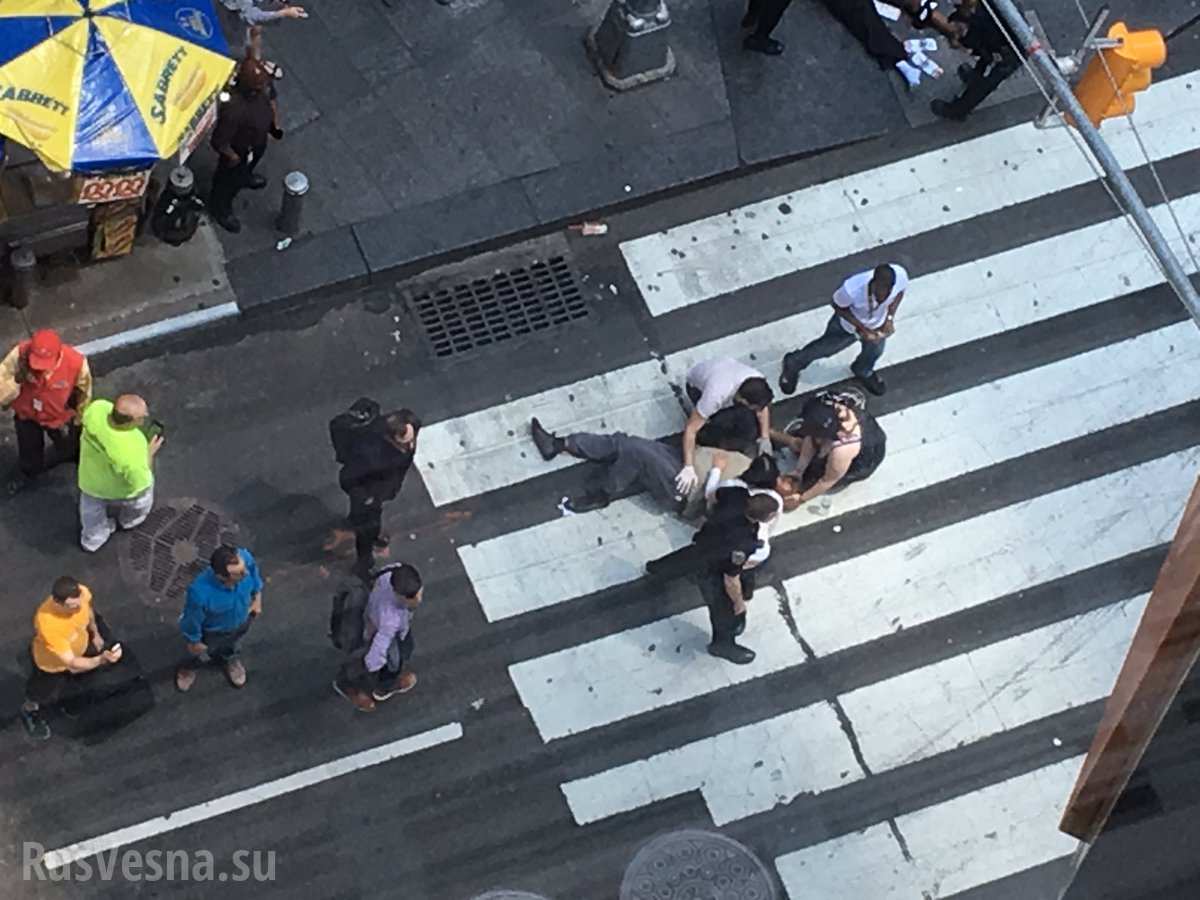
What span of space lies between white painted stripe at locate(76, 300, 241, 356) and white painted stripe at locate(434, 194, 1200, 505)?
5.91 feet

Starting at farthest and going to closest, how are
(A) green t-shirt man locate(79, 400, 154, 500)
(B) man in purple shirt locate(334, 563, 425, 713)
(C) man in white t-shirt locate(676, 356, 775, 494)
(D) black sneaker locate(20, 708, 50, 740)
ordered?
(C) man in white t-shirt locate(676, 356, 775, 494) → (D) black sneaker locate(20, 708, 50, 740) → (A) green t-shirt man locate(79, 400, 154, 500) → (B) man in purple shirt locate(334, 563, 425, 713)

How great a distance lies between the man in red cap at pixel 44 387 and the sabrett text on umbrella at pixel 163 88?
5.23ft

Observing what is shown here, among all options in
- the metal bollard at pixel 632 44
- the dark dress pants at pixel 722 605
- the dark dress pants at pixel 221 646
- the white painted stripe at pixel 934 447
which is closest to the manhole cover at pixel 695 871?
the dark dress pants at pixel 722 605

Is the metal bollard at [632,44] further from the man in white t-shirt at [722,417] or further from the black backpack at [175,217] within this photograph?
the black backpack at [175,217]

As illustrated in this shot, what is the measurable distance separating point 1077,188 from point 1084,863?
662 cm

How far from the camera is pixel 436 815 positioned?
43.1ft

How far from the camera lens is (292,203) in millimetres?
14812

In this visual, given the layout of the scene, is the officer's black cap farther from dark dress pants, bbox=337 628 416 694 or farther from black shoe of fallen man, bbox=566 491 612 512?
dark dress pants, bbox=337 628 416 694

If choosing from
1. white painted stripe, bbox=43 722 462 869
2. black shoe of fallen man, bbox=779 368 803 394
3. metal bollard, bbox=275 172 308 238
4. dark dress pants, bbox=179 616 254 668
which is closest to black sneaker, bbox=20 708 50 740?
white painted stripe, bbox=43 722 462 869

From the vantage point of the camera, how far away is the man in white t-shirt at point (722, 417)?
1398 cm

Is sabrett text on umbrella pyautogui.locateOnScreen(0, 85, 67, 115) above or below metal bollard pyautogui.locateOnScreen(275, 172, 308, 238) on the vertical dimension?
above

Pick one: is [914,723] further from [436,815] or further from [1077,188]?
[1077,188]

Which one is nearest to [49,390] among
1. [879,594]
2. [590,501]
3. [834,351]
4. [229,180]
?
[229,180]

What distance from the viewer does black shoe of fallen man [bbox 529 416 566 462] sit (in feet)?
47.7
